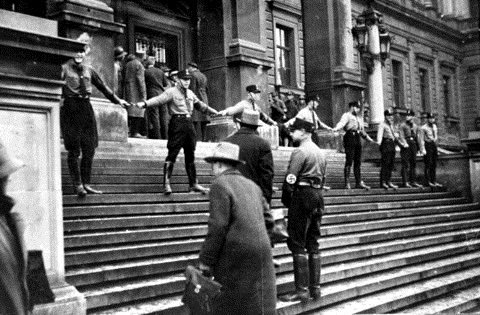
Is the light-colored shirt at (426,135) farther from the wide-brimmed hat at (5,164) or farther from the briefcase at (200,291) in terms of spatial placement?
the wide-brimmed hat at (5,164)

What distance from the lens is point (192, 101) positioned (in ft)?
33.0

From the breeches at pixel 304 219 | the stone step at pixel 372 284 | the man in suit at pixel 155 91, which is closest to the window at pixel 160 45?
the man in suit at pixel 155 91

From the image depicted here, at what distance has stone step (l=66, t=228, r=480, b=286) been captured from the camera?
6582 mm

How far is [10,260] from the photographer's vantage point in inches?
153

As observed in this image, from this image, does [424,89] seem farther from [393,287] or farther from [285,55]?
[393,287]

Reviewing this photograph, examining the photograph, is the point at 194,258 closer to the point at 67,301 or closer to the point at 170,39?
the point at 67,301

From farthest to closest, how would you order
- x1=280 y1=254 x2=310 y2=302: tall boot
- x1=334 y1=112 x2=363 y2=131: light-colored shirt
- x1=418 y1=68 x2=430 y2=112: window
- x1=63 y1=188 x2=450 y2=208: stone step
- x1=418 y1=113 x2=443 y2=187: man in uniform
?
x1=418 y1=68 x2=430 y2=112: window < x1=418 y1=113 x2=443 y2=187: man in uniform < x1=334 y1=112 x2=363 y2=131: light-colored shirt < x1=63 y1=188 x2=450 y2=208: stone step < x1=280 y1=254 x2=310 y2=302: tall boot

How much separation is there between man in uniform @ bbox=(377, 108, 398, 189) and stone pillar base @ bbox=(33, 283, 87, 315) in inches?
403

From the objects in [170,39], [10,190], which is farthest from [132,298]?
[170,39]

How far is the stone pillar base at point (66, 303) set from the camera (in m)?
5.39

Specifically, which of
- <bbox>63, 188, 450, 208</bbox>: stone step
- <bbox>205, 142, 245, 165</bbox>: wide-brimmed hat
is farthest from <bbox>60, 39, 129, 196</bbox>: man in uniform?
<bbox>205, 142, 245, 165</bbox>: wide-brimmed hat

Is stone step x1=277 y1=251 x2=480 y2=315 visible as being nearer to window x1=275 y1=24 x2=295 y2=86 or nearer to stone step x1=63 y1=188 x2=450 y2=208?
stone step x1=63 y1=188 x2=450 y2=208

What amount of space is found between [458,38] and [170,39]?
2735 cm

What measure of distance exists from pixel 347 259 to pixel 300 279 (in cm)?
242
